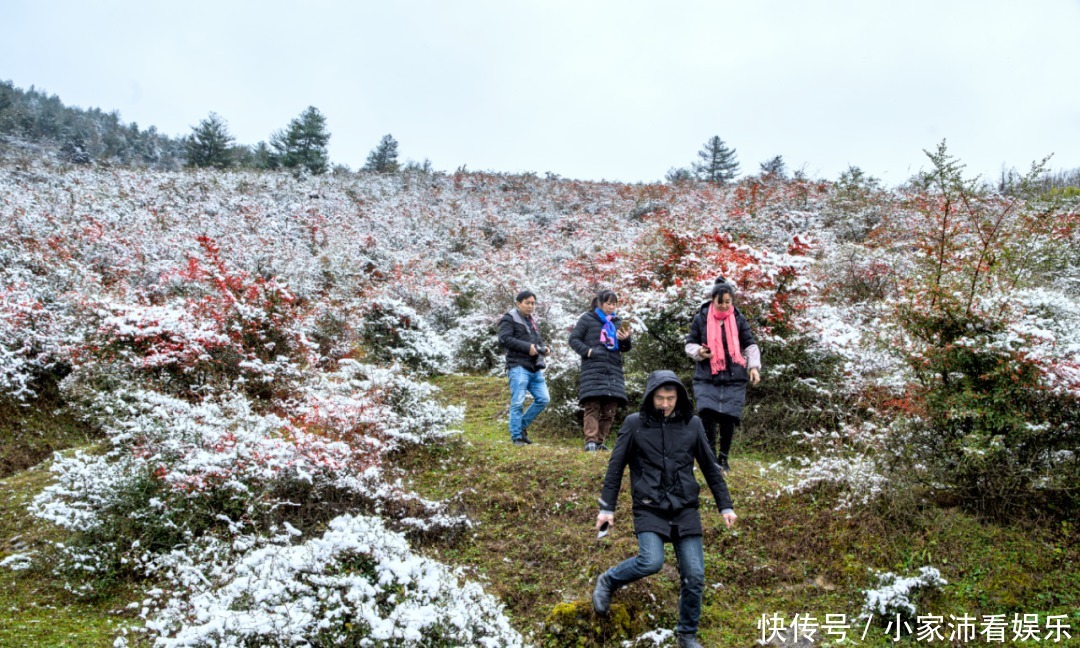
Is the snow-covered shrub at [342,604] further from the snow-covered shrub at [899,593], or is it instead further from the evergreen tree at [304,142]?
the evergreen tree at [304,142]

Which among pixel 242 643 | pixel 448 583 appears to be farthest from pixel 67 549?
pixel 448 583

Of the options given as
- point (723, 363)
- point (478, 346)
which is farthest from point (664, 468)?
point (478, 346)

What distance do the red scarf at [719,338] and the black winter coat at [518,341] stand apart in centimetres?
204

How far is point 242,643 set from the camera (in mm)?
2965

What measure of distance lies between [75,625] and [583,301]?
9.87m

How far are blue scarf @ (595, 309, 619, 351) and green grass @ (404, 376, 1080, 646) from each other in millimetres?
1305

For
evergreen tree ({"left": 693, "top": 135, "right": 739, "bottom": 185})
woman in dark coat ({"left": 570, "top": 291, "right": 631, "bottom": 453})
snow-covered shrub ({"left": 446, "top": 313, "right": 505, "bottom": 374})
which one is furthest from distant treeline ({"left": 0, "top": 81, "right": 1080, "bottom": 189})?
woman in dark coat ({"left": 570, "top": 291, "right": 631, "bottom": 453})

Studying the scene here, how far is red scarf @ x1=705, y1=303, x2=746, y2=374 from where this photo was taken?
5523 millimetres

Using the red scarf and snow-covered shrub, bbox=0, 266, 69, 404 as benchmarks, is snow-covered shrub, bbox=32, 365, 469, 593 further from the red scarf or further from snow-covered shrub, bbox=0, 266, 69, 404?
the red scarf

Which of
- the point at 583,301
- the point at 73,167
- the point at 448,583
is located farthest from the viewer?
the point at 73,167

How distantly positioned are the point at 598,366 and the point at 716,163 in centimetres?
2931

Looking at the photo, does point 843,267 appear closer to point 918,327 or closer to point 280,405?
point 918,327

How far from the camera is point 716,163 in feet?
109

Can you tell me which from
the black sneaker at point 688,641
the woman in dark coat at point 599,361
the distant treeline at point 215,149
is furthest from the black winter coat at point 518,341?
the distant treeline at point 215,149
